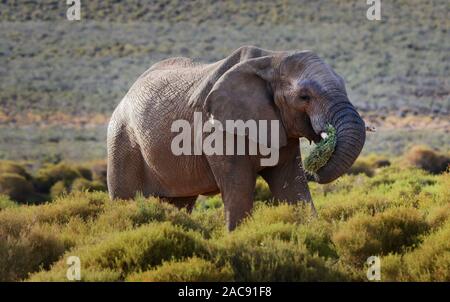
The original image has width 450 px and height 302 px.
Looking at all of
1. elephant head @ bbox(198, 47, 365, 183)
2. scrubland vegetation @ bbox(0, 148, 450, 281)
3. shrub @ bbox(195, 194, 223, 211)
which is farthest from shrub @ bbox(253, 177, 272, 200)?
elephant head @ bbox(198, 47, 365, 183)

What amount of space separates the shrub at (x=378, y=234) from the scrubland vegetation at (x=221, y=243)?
0.04 ft

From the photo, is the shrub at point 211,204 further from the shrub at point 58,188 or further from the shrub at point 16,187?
the shrub at point 58,188

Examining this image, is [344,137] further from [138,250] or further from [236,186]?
[138,250]

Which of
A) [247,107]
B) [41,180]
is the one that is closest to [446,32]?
[41,180]

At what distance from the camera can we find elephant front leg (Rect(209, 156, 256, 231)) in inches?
480

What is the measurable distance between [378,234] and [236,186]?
2.03 metres

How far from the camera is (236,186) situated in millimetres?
12180

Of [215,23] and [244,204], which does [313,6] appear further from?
[244,204]

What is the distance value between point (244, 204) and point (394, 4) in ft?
193

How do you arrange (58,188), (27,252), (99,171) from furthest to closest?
(99,171), (58,188), (27,252)

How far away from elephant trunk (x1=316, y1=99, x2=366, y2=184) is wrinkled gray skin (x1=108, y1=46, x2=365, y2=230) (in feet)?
0.04

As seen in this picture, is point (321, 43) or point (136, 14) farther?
point (136, 14)

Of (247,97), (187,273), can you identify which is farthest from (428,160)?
(187,273)

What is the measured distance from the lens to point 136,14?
68.5m
